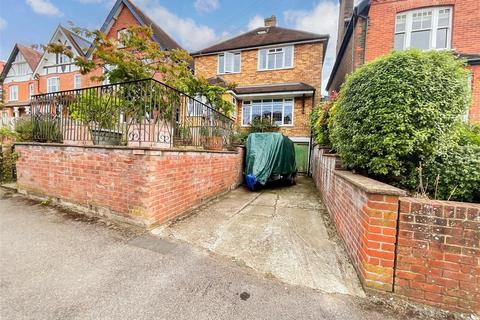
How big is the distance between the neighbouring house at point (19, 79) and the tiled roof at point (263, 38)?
22727mm

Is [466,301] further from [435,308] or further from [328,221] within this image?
[328,221]

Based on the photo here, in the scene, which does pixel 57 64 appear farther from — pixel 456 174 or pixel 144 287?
pixel 456 174

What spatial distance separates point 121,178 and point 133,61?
4572 mm

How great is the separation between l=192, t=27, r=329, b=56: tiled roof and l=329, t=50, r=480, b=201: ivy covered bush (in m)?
11.9

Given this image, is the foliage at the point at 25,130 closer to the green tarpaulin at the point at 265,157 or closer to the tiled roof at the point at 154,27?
the green tarpaulin at the point at 265,157

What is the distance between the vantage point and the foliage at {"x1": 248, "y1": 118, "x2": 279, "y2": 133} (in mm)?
12086

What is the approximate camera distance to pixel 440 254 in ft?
6.45

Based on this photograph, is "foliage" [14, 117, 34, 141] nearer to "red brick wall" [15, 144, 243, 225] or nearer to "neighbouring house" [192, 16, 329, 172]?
"red brick wall" [15, 144, 243, 225]

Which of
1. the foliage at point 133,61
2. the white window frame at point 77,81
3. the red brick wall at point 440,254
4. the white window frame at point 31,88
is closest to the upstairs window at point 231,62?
the foliage at point 133,61

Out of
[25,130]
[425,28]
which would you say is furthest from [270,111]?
[25,130]

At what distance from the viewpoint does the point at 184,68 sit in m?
7.69

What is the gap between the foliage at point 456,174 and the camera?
2.60 m

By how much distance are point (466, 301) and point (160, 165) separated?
4228 mm

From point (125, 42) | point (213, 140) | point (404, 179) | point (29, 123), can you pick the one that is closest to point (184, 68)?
point (125, 42)
